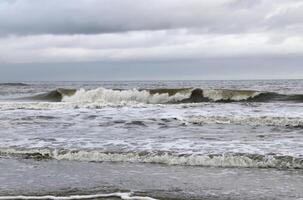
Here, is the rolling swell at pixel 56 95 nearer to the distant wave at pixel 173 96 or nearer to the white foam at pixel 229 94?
the distant wave at pixel 173 96

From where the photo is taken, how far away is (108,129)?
1398cm

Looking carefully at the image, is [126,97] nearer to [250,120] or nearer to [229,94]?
[229,94]

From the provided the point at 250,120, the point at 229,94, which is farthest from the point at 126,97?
the point at 250,120

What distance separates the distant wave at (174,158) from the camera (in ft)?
27.8

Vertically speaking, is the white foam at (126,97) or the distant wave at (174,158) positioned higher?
the distant wave at (174,158)

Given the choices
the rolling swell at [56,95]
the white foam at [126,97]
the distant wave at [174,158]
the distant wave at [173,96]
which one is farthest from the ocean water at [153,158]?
the rolling swell at [56,95]

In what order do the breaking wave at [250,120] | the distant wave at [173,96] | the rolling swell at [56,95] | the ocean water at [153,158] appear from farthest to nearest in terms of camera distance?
the rolling swell at [56,95], the distant wave at [173,96], the breaking wave at [250,120], the ocean water at [153,158]

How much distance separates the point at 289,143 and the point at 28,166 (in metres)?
5.61

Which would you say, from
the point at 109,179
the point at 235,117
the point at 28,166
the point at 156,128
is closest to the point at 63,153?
the point at 28,166

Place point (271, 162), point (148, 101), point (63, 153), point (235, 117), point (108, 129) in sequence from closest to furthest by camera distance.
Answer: point (271, 162)
point (63, 153)
point (108, 129)
point (235, 117)
point (148, 101)

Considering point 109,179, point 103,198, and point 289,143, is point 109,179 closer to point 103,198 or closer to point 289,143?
point 103,198

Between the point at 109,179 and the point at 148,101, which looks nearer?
the point at 109,179

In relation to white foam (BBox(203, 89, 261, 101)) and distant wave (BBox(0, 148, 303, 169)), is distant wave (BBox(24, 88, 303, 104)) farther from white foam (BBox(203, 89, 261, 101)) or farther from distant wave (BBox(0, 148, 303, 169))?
distant wave (BBox(0, 148, 303, 169))

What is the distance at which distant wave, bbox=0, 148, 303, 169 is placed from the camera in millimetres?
8484
